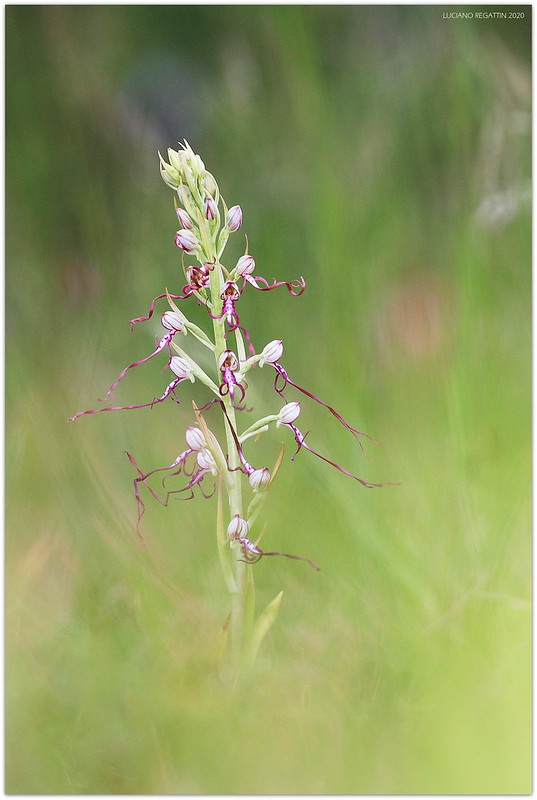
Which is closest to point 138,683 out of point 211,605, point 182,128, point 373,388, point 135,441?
point 211,605

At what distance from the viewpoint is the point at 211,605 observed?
64 cm

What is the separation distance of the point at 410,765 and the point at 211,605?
0.22 m

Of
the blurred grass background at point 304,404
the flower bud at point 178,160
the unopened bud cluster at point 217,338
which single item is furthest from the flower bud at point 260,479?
the flower bud at point 178,160

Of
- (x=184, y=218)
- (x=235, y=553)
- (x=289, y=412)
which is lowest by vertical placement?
(x=235, y=553)

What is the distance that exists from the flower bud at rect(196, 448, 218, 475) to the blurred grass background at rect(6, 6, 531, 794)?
13 centimetres

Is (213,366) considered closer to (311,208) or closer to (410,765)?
(311,208)

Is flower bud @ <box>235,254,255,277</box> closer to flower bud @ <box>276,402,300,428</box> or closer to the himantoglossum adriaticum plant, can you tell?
the himantoglossum adriaticum plant

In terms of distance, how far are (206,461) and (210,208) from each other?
7.9 inches

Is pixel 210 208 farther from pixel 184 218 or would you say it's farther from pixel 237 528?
pixel 237 528

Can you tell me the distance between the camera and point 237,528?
55cm

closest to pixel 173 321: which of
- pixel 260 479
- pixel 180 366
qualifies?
pixel 180 366

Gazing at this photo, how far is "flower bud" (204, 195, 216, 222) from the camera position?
0.55m

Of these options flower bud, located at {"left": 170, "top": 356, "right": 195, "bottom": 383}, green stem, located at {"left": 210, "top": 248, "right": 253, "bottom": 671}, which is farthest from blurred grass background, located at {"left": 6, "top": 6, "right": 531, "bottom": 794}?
flower bud, located at {"left": 170, "top": 356, "right": 195, "bottom": 383}

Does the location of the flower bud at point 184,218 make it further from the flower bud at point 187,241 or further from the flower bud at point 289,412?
the flower bud at point 289,412
